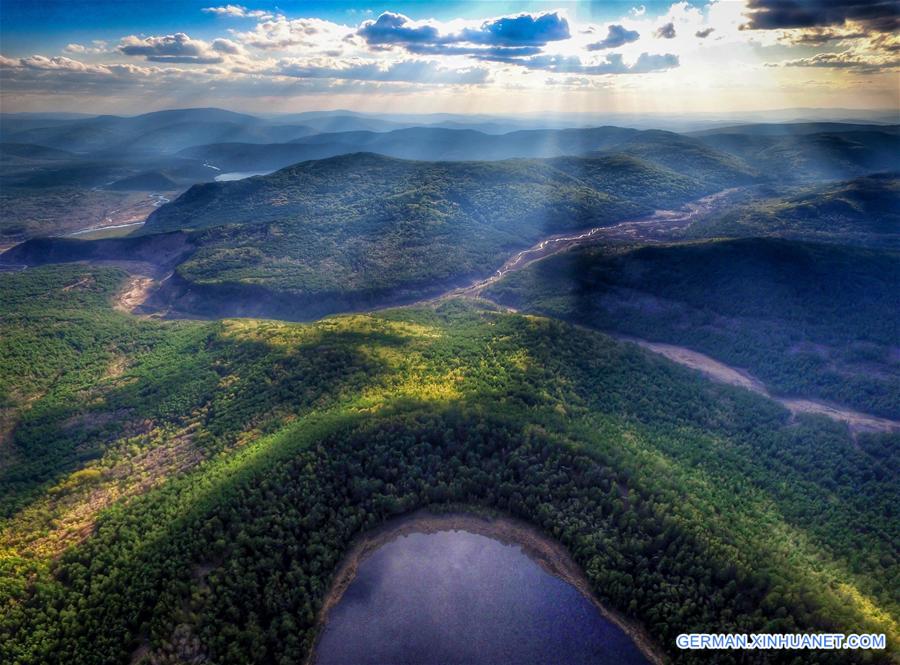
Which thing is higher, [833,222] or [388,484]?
[833,222]

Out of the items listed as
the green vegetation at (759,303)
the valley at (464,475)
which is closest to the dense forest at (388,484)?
the valley at (464,475)

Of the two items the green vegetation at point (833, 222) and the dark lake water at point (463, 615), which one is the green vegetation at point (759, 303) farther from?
the dark lake water at point (463, 615)

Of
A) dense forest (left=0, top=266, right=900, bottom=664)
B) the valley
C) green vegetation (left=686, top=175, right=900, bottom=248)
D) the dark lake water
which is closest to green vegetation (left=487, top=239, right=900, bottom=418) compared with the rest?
the valley

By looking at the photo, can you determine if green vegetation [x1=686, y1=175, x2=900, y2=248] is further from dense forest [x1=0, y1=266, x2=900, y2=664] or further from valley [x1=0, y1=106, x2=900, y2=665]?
dense forest [x1=0, y1=266, x2=900, y2=664]

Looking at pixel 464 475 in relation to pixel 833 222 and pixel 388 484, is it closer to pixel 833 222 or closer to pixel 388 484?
pixel 388 484

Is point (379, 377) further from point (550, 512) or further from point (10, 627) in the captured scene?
point (10, 627)

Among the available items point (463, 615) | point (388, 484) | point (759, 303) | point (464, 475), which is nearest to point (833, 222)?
point (759, 303)

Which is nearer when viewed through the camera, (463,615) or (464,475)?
(463,615)
